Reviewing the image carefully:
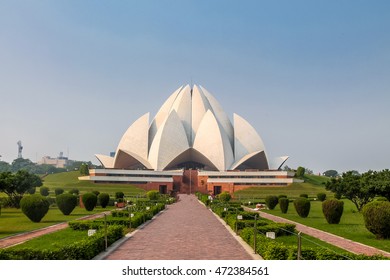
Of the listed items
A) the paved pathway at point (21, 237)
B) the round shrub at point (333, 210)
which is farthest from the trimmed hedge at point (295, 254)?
the round shrub at point (333, 210)

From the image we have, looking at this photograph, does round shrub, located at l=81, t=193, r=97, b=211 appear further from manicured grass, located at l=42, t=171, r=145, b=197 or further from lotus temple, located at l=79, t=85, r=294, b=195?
lotus temple, located at l=79, t=85, r=294, b=195

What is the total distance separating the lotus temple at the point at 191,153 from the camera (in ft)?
181

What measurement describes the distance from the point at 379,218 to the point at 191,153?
51.1 metres

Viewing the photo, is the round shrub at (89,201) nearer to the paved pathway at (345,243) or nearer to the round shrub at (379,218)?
the paved pathway at (345,243)

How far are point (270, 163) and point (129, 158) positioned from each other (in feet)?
77.5

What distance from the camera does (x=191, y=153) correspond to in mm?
62656

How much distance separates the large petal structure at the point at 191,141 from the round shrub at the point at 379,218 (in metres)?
46.5

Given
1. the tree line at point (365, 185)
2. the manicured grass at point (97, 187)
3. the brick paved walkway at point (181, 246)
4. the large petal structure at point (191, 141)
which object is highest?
the large petal structure at point (191, 141)

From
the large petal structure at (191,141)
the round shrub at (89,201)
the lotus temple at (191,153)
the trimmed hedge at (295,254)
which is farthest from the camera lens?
the large petal structure at (191,141)

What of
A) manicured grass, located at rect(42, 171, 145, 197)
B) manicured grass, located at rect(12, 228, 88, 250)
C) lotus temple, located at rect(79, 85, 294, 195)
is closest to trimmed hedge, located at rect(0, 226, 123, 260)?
manicured grass, located at rect(12, 228, 88, 250)

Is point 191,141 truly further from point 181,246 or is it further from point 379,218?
point 181,246

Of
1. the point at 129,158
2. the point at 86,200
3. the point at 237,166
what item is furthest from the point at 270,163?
the point at 86,200

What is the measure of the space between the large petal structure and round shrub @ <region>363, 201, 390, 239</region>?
4653 cm
